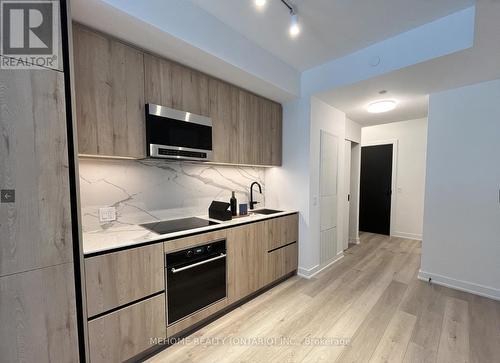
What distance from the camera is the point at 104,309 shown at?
135 centimetres

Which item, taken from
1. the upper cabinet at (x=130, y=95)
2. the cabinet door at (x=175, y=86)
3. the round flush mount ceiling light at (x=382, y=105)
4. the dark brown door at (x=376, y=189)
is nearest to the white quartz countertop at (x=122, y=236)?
the upper cabinet at (x=130, y=95)

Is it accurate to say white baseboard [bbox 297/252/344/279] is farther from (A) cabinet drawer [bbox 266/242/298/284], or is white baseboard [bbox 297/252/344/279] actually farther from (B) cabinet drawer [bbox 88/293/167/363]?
(B) cabinet drawer [bbox 88/293/167/363]

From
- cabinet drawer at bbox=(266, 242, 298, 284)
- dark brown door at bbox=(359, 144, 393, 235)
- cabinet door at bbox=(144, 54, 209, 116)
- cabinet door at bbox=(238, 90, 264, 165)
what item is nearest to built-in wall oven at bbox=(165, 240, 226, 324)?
cabinet drawer at bbox=(266, 242, 298, 284)

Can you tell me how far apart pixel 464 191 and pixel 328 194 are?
1537 millimetres

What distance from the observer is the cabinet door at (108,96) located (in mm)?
1442

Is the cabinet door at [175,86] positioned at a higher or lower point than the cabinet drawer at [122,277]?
higher

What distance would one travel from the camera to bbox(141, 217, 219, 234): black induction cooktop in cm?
176

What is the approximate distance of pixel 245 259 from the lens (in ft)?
7.25

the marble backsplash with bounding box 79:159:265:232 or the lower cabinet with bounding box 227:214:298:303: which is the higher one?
the marble backsplash with bounding box 79:159:265:232

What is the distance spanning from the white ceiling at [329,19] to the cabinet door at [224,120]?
0.55 metres

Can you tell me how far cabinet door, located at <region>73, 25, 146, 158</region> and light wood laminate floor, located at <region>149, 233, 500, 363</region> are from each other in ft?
5.43

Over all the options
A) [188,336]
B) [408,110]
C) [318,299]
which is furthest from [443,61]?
[188,336]

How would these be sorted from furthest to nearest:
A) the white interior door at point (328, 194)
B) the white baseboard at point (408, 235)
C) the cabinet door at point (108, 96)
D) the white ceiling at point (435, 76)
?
the white baseboard at point (408, 235), the white interior door at point (328, 194), the white ceiling at point (435, 76), the cabinet door at point (108, 96)

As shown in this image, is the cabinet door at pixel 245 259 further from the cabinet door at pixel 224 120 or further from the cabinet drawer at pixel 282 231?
the cabinet door at pixel 224 120
